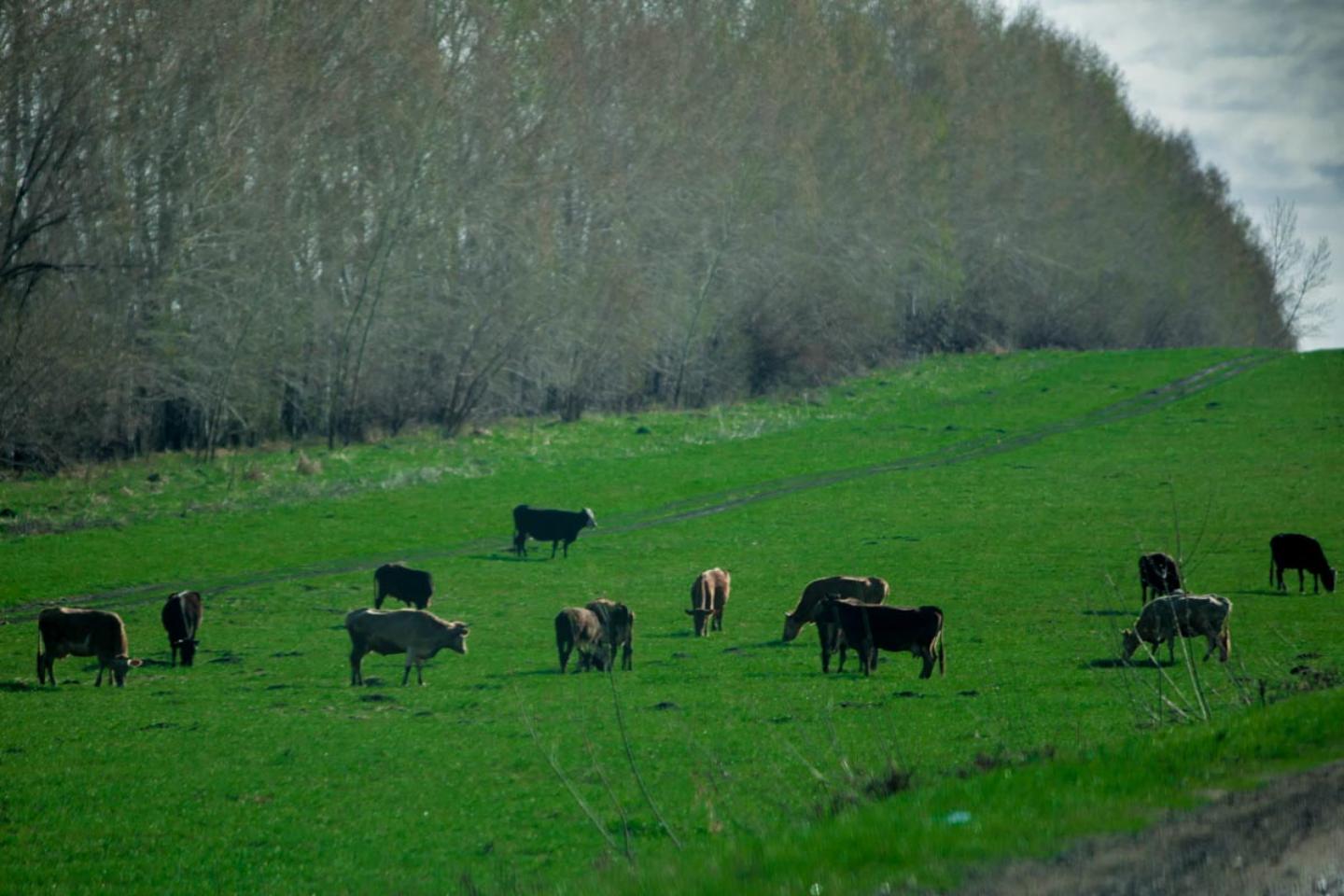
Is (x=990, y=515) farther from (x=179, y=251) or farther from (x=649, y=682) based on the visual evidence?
(x=179, y=251)

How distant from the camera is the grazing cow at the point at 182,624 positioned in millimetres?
28344

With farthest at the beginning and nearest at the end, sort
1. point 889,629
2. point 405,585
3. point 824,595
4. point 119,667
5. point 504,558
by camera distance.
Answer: point 504,558 → point 405,585 → point 824,595 → point 119,667 → point 889,629

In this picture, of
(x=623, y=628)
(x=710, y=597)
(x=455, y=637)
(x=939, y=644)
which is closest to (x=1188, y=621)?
(x=939, y=644)

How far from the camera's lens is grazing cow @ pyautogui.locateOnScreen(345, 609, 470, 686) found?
25844mm

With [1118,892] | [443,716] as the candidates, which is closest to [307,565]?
[443,716]

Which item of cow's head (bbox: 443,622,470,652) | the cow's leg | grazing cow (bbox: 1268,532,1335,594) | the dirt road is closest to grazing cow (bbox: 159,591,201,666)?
cow's head (bbox: 443,622,470,652)

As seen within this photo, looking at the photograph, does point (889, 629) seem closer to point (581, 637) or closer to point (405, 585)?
point (581, 637)

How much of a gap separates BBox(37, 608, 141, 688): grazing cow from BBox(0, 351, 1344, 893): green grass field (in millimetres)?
671

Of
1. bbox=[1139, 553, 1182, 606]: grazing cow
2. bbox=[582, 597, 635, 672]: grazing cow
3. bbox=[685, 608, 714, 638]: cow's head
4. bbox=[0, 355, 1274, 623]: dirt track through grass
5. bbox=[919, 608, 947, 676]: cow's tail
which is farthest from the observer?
bbox=[0, 355, 1274, 623]: dirt track through grass

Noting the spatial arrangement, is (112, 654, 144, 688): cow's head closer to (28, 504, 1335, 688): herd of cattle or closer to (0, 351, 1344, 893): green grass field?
(28, 504, 1335, 688): herd of cattle

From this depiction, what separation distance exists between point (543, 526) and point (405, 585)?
8778mm

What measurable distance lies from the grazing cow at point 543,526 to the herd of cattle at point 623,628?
1157cm

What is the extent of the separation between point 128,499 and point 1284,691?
4025 centimetres

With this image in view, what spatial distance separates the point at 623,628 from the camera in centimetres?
2669
